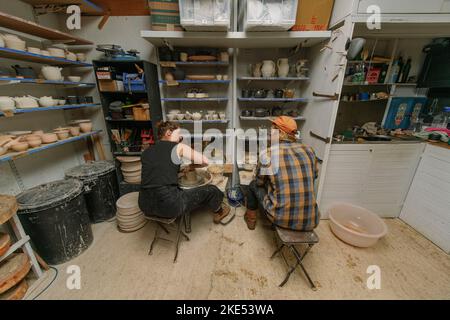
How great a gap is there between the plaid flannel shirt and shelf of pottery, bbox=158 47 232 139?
1.27 m

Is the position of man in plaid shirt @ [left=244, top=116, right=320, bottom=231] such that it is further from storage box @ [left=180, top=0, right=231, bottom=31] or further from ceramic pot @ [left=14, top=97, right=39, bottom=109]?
ceramic pot @ [left=14, top=97, right=39, bottom=109]

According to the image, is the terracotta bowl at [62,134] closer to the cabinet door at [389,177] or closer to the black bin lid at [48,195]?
the black bin lid at [48,195]

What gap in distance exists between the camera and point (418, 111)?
237 centimetres

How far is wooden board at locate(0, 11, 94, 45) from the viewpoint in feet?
4.78

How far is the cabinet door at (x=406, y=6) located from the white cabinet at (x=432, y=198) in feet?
4.37

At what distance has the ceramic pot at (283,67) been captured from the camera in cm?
227

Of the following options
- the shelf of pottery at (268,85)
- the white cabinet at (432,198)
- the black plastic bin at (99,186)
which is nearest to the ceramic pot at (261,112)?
the shelf of pottery at (268,85)

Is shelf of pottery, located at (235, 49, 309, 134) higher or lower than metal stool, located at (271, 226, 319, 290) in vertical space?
higher

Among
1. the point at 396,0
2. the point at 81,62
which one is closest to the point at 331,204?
the point at 396,0

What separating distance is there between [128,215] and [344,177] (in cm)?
259

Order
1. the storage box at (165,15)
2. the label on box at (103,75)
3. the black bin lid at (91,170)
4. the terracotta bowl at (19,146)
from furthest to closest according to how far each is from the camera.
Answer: the label on box at (103,75), the black bin lid at (91,170), the storage box at (165,15), the terracotta bowl at (19,146)

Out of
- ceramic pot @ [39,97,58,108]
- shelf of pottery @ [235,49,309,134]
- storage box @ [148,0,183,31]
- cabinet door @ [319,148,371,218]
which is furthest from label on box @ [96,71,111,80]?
cabinet door @ [319,148,371,218]

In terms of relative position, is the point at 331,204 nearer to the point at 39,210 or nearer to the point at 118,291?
the point at 118,291

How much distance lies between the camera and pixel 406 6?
1592mm
